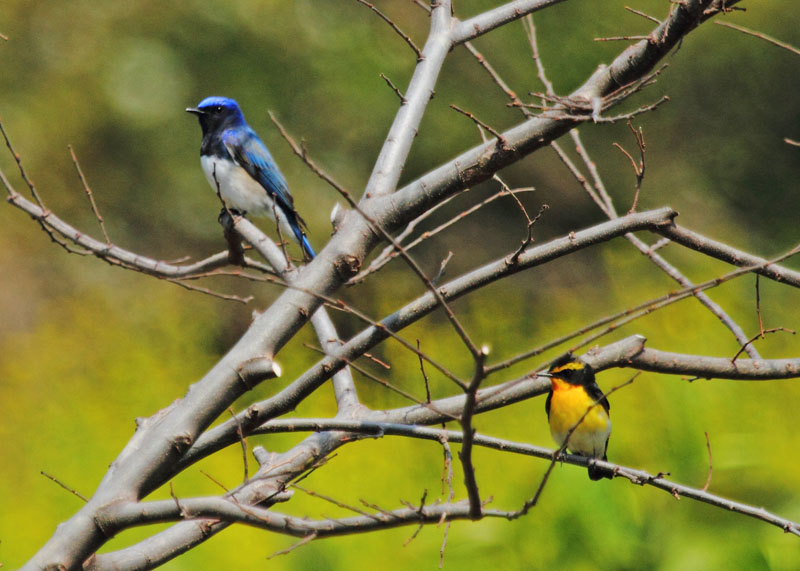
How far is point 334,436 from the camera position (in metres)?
1.97

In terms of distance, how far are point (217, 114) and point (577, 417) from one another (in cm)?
209

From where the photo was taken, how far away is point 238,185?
389cm

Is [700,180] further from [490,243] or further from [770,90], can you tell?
[490,243]

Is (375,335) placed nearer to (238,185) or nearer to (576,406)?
(576,406)

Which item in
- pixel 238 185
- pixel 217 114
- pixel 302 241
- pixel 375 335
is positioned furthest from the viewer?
pixel 217 114

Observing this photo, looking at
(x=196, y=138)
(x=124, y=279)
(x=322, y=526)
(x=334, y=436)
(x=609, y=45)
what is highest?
(x=609, y=45)

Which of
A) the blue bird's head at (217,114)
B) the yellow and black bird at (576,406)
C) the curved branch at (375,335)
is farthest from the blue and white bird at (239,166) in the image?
the curved branch at (375,335)

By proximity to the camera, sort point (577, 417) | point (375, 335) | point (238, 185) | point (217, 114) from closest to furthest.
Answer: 1. point (375, 335)
2. point (577, 417)
3. point (238, 185)
4. point (217, 114)

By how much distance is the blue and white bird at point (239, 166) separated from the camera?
3.89 m

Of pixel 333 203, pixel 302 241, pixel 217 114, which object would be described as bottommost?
pixel 302 241

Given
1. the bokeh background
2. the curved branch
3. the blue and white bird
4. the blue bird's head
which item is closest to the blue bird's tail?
the blue and white bird

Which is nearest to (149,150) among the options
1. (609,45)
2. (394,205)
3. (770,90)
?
(609,45)

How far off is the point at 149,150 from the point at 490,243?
2488 millimetres

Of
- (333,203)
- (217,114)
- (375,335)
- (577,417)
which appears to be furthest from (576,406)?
(333,203)
